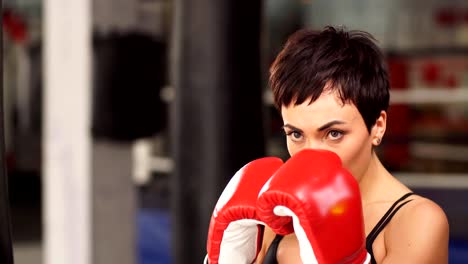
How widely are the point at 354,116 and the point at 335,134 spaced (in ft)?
0.14

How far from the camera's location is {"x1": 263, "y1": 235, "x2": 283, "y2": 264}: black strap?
1627 mm

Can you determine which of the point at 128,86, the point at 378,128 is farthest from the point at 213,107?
the point at 378,128

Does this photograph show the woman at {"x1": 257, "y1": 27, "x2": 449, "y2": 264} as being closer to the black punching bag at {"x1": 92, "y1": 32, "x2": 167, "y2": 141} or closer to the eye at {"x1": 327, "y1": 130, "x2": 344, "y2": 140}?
the eye at {"x1": 327, "y1": 130, "x2": 344, "y2": 140}

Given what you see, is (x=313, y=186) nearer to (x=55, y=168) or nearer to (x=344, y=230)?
(x=344, y=230)

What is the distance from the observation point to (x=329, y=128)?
1448 mm

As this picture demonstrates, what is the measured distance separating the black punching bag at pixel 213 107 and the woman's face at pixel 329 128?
925 millimetres

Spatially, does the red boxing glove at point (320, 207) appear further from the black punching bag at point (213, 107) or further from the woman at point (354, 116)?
the black punching bag at point (213, 107)

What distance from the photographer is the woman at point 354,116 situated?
144 centimetres

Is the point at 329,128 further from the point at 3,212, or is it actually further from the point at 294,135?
the point at 3,212

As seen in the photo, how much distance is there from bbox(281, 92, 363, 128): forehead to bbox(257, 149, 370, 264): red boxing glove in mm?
74

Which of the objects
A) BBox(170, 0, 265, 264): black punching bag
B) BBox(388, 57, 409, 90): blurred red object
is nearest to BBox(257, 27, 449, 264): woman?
BBox(170, 0, 265, 264): black punching bag

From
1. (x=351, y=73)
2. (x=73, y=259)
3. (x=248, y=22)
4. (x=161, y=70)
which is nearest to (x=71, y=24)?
(x=161, y=70)

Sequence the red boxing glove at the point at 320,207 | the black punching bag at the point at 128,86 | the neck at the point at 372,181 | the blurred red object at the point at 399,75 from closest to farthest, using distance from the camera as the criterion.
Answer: the red boxing glove at the point at 320,207 → the neck at the point at 372,181 → the black punching bag at the point at 128,86 → the blurred red object at the point at 399,75

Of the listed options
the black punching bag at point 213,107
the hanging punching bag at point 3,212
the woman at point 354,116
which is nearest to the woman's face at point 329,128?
the woman at point 354,116
